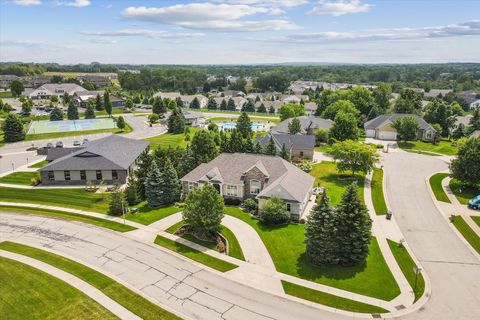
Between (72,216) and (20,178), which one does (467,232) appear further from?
(20,178)

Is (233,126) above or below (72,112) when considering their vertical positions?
below

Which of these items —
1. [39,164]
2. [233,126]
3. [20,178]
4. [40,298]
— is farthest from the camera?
[233,126]

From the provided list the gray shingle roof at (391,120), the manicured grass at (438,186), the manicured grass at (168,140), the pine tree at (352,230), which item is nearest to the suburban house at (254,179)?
the pine tree at (352,230)

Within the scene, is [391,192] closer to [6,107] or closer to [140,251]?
[140,251]

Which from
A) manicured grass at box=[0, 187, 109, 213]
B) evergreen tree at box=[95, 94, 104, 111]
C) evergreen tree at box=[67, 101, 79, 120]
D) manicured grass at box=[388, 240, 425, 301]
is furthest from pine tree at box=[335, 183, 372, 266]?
evergreen tree at box=[95, 94, 104, 111]

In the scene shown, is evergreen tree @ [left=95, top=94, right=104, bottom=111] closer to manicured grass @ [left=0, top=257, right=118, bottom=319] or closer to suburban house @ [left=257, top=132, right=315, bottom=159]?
suburban house @ [left=257, top=132, right=315, bottom=159]

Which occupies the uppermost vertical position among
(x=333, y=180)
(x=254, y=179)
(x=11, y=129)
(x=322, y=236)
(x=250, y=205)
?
(x=11, y=129)

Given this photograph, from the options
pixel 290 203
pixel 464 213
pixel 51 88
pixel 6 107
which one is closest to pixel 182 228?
pixel 290 203

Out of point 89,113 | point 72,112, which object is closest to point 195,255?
point 72,112
